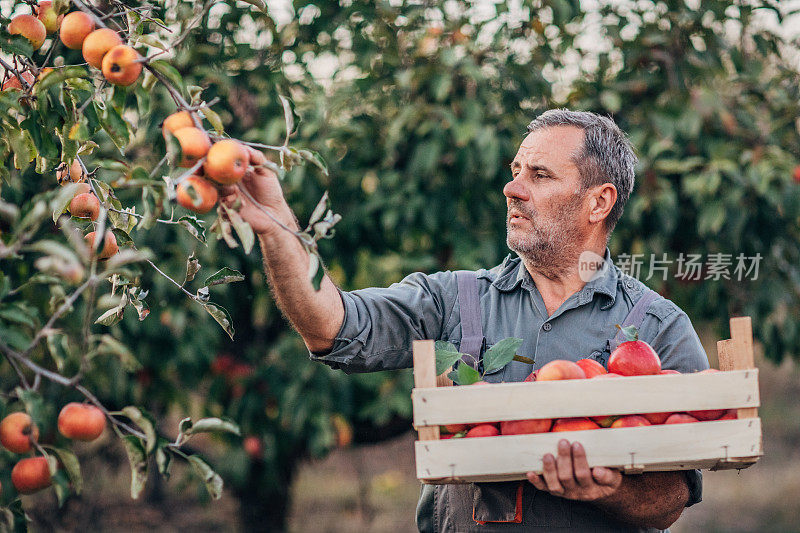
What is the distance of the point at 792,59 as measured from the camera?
3578 mm

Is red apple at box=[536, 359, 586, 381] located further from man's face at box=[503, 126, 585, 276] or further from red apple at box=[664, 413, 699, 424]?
man's face at box=[503, 126, 585, 276]

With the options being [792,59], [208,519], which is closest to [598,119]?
[792,59]

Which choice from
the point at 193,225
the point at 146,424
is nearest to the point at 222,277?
the point at 193,225

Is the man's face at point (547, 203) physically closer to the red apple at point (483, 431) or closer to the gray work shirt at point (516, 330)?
the gray work shirt at point (516, 330)

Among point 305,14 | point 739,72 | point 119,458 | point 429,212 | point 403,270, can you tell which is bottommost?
point 119,458

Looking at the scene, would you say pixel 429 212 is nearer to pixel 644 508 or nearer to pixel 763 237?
pixel 763 237

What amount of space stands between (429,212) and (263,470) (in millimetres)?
1358

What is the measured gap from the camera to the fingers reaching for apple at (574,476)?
1356mm

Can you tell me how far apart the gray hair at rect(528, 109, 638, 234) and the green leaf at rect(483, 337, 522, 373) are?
1.65 ft

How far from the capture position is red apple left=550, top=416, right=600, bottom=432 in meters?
1.38

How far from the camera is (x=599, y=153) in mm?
1938

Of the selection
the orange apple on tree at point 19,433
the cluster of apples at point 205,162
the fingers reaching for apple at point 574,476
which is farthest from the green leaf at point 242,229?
the fingers reaching for apple at point 574,476

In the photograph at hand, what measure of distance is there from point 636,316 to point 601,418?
1.39 feet

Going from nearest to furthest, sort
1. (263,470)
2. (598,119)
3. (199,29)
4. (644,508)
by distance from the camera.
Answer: (644,508) < (598,119) < (199,29) < (263,470)
